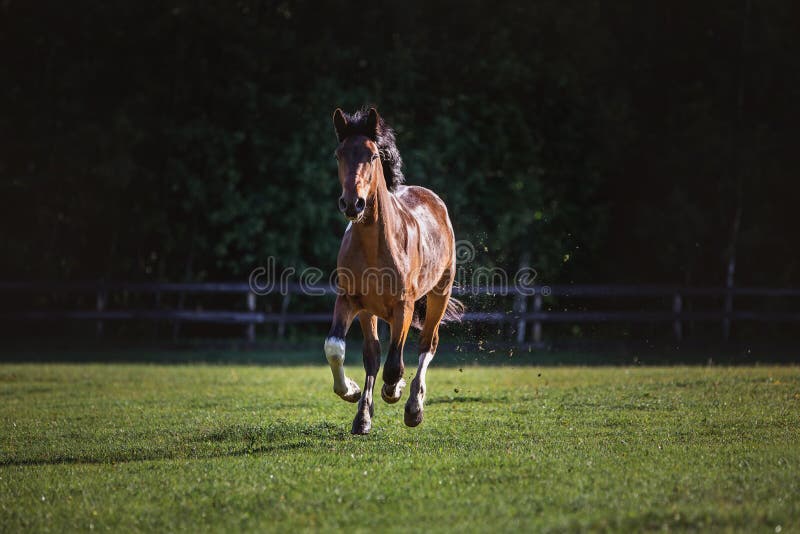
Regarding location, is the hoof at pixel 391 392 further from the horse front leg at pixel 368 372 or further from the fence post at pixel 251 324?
the fence post at pixel 251 324

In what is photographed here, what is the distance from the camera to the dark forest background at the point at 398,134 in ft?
79.9

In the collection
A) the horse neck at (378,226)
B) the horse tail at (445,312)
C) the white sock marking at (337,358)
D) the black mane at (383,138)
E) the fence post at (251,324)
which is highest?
the black mane at (383,138)

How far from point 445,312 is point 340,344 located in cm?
328

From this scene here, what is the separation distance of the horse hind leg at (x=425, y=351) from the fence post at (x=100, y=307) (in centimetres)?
1440

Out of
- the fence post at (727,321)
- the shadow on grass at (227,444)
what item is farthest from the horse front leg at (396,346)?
the fence post at (727,321)

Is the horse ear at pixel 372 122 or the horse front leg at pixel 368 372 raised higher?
the horse ear at pixel 372 122

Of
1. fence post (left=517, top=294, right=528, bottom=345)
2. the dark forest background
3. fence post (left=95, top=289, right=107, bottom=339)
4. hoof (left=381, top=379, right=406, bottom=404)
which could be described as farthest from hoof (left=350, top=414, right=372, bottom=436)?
fence post (left=95, top=289, right=107, bottom=339)

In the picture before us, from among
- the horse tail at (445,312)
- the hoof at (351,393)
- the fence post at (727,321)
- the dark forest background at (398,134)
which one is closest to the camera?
the hoof at (351,393)

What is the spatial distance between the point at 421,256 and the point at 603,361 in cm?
1004

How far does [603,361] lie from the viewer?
19.0 m

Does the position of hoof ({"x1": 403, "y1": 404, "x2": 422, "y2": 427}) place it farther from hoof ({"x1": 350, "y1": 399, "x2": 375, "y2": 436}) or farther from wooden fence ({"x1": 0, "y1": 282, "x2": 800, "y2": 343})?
wooden fence ({"x1": 0, "y1": 282, "x2": 800, "y2": 343})

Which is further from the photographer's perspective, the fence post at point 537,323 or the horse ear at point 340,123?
the fence post at point 537,323

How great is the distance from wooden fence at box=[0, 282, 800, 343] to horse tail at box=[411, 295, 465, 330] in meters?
9.24

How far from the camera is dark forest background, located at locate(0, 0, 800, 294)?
24344 millimetres
